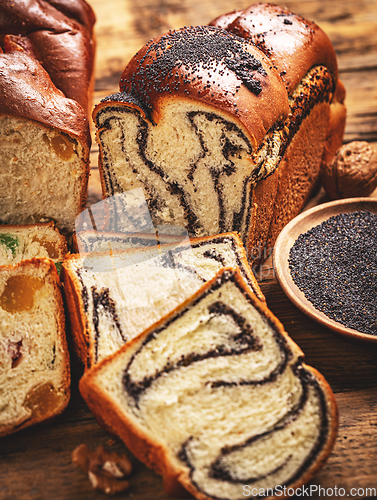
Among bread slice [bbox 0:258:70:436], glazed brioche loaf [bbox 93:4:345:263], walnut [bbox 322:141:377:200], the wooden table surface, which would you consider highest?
glazed brioche loaf [bbox 93:4:345:263]

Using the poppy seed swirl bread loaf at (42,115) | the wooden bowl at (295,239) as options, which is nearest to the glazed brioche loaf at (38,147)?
the poppy seed swirl bread loaf at (42,115)

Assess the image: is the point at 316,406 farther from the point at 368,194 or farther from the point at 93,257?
the point at 368,194

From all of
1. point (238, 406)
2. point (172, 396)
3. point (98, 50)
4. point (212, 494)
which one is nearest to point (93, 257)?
point (172, 396)

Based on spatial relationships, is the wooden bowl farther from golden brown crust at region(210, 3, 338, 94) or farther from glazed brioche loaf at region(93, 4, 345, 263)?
golden brown crust at region(210, 3, 338, 94)

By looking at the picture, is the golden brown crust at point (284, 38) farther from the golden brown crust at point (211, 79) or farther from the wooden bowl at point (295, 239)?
the wooden bowl at point (295, 239)

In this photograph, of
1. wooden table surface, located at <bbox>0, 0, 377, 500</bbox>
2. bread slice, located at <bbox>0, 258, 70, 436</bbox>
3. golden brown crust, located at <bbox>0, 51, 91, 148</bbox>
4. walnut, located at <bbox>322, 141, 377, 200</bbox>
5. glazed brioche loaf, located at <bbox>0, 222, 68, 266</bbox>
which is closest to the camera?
wooden table surface, located at <bbox>0, 0, 377, 500</bbox>

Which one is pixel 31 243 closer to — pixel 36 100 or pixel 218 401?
pixel 36 100

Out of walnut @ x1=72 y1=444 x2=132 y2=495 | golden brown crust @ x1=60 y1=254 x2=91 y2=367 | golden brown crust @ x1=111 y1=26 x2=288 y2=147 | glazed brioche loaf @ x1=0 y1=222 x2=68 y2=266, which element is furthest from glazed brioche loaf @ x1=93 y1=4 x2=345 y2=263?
walnut @ x1=72 y1=444 x2=132 y2=495
